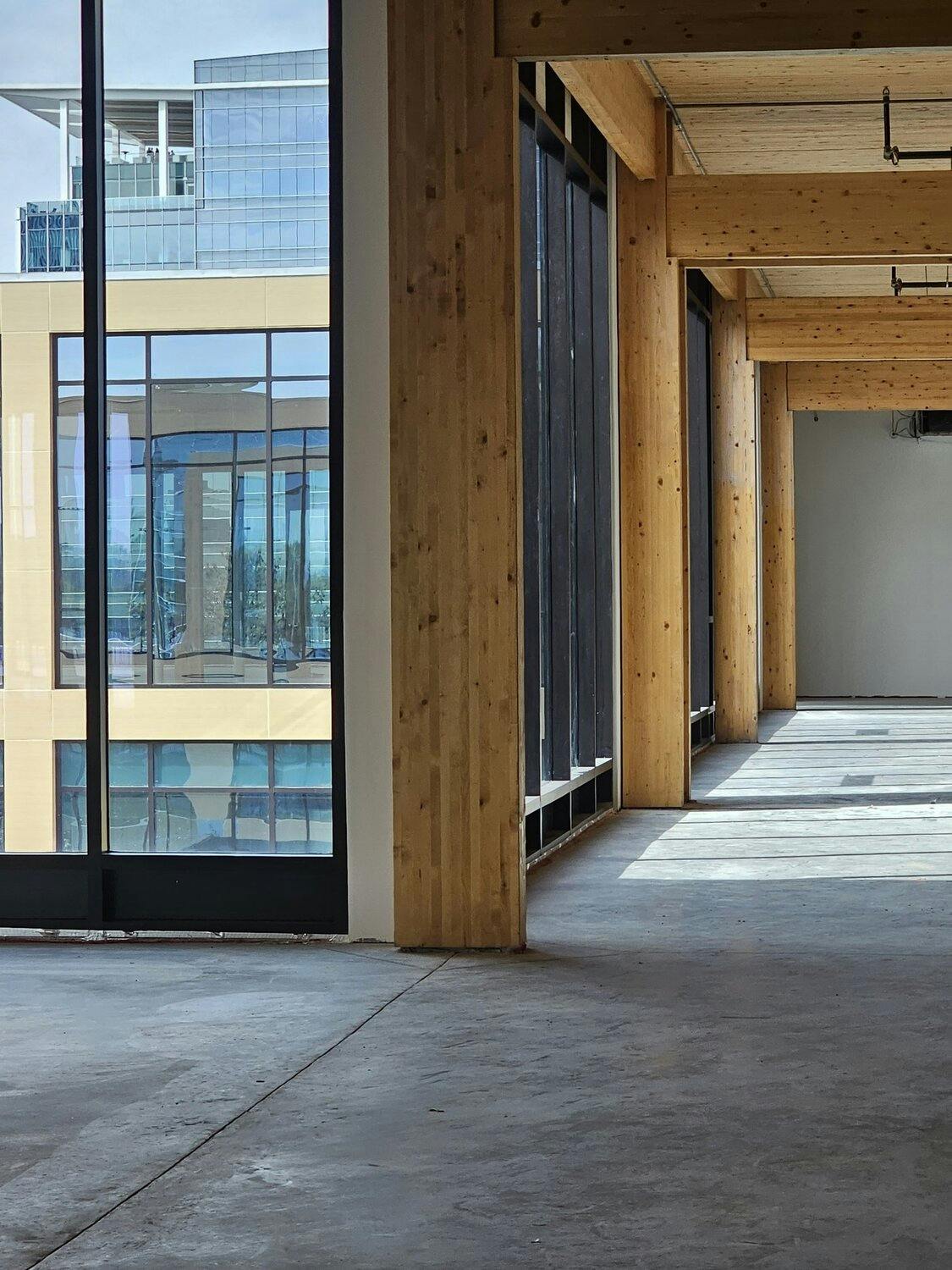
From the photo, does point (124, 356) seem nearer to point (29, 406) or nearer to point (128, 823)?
point (29, 406)

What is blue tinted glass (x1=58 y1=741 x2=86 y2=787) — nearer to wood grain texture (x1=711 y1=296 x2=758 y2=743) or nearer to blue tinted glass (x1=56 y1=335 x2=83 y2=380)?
blue tinted glass (x1=56 y1=335 x2=83 y2=380)

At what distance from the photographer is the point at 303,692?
5.53m

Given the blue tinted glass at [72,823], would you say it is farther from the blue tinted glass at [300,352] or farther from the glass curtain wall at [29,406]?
the blue tinted glass at [300,352]

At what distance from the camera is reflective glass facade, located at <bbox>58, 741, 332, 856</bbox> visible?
5.49 metres

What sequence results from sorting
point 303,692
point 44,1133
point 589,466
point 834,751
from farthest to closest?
point 834,751
point 589,466
point 303,692
point 44,1133

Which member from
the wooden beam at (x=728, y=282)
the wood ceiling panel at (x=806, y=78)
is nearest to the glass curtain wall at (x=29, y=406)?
the wood ceiling panel at (x=806, y=78)

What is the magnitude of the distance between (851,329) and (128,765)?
9624mm

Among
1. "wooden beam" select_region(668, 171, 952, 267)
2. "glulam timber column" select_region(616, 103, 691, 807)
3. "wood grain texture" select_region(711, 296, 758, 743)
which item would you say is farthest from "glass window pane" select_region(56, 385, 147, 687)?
"wood grain texture" select_region(711, 296, 758, 743)

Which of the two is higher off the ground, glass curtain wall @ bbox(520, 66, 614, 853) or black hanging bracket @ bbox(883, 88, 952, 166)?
black hanging bracket @ bbox(883, 88, 952, 166)

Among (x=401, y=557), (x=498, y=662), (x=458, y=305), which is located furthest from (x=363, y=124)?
(x=498, y=662)

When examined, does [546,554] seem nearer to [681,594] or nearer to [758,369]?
[681,594]

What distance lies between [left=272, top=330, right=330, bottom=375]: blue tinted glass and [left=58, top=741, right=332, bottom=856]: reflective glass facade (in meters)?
1.25

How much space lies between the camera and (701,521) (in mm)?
13789

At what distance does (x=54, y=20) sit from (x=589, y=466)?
154 inches
